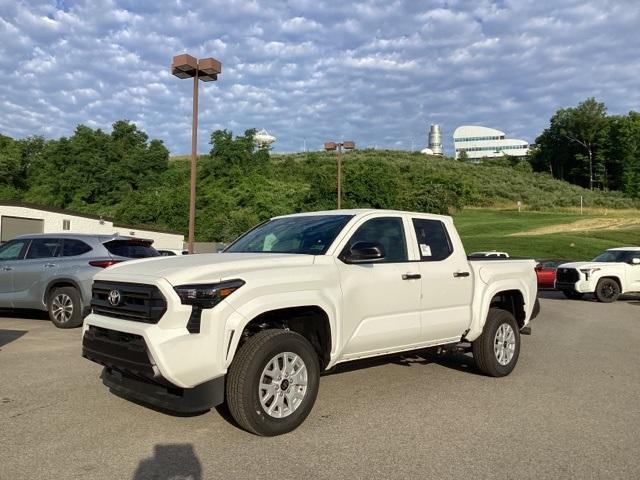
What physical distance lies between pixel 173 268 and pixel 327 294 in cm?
134

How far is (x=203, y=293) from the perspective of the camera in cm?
436

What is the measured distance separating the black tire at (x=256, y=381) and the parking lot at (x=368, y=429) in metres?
0.13

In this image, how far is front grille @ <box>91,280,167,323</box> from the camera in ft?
14.6

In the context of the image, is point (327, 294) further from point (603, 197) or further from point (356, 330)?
point (603, 197)

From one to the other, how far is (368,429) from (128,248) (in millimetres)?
7137

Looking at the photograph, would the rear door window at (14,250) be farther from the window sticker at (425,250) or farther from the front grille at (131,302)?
the window sticker at (425,250)

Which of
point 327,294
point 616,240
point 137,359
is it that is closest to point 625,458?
point 327,294

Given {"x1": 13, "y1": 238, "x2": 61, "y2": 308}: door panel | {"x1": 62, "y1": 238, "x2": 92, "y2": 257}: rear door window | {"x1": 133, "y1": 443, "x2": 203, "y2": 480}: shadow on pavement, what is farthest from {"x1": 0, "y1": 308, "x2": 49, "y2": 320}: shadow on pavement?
{"x1": 133, "y1": 443, "x2": 203, "y2": 480}: shadow on pavement

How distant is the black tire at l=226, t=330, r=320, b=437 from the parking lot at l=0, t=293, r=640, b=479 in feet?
0.43

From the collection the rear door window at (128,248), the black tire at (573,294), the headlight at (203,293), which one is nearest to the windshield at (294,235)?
the headlight at (203,293)

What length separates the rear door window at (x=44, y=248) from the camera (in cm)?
1045

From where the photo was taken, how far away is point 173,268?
4668mm

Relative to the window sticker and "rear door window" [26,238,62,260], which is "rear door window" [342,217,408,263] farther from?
"rear door window" [26,238,62,260]

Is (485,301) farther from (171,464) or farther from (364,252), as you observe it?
(171,464)
